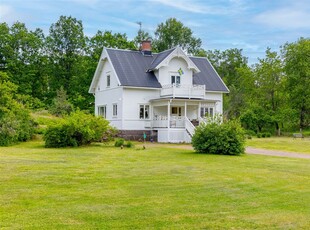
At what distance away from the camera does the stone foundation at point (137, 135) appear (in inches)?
1321

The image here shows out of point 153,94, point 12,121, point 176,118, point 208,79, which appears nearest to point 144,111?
point 153,94

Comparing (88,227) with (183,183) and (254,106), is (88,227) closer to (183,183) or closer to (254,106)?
(183,183)

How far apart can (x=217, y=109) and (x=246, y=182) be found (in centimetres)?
2733

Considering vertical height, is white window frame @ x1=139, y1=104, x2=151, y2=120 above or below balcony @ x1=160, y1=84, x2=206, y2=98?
below

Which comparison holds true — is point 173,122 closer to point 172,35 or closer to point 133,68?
point 133,68

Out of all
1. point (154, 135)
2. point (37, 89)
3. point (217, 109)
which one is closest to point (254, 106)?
point (217, 109)

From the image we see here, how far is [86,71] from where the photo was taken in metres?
54.0

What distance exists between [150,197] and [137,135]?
24.9 meters

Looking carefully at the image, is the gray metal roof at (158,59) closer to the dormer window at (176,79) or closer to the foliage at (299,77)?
the dormer window at (176,79)

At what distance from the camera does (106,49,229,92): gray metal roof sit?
34.1 m

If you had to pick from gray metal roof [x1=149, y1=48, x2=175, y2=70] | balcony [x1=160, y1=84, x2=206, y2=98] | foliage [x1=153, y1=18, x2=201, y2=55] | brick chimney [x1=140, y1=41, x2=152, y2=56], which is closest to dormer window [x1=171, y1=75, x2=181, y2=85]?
balcony [x1=160, y1=84, x2=206, y2=98]

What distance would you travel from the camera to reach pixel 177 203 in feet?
28.3

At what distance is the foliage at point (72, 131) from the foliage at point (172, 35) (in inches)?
1669

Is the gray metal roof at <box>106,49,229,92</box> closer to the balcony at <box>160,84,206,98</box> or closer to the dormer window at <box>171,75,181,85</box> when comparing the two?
the balcony at <box>160,84,206,98</box>
